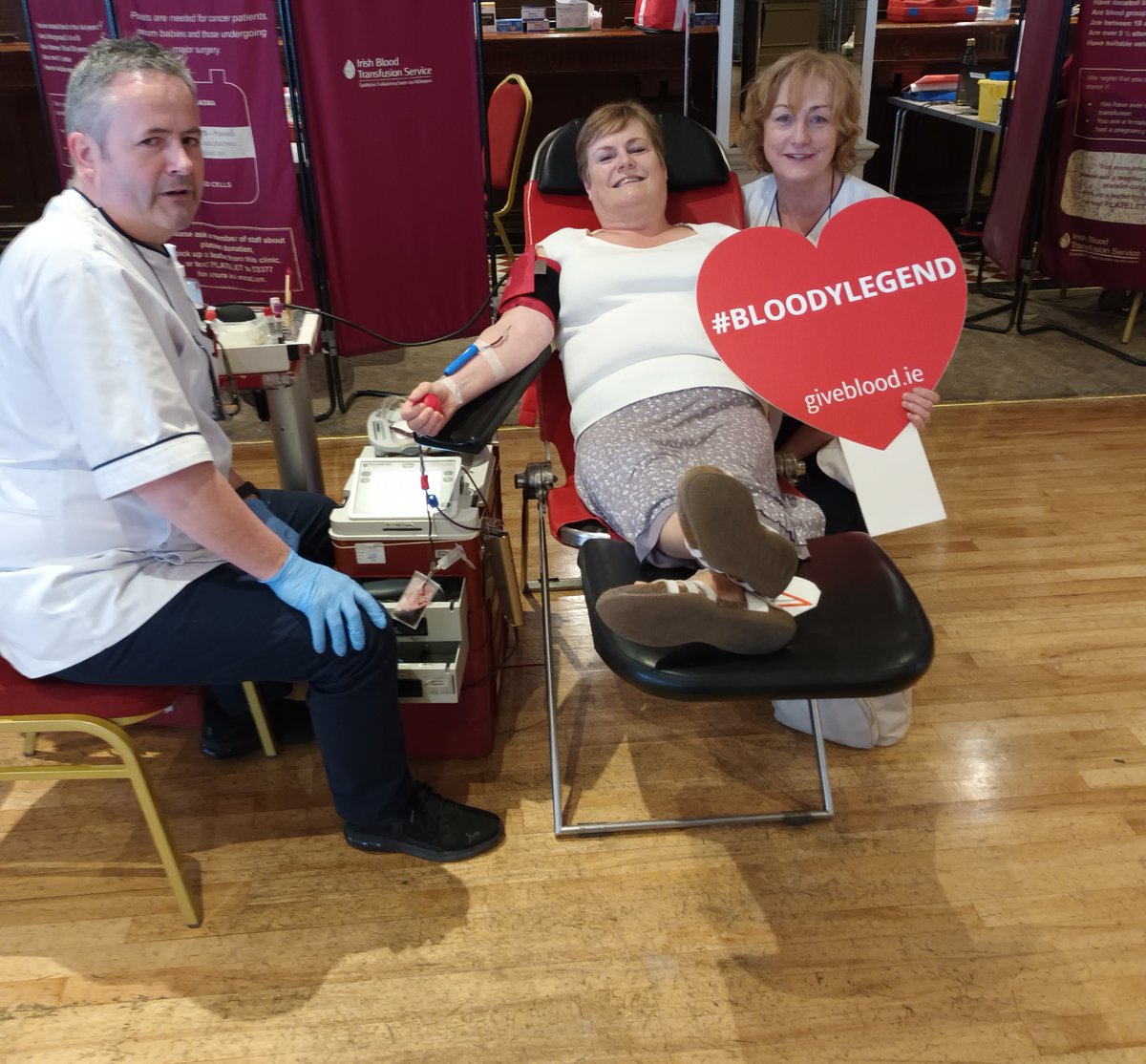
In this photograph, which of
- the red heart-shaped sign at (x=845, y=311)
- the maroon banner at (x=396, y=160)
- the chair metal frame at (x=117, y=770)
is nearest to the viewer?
the chair metal frame at (x=117, y=770)

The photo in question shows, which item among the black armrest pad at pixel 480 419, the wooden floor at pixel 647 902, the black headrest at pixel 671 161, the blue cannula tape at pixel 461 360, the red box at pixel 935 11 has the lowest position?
the wooden floor at pixel 647 902

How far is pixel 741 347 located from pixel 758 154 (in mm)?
652

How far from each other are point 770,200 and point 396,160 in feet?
5.44

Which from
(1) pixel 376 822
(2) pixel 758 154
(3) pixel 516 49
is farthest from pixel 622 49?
(1) pixel 376 822

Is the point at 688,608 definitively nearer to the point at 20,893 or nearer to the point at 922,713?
the point at 922,713

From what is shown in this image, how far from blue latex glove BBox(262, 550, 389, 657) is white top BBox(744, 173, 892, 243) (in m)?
1.20

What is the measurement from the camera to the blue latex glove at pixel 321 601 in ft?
5.02

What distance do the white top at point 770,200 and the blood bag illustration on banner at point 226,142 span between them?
1795 millimetres

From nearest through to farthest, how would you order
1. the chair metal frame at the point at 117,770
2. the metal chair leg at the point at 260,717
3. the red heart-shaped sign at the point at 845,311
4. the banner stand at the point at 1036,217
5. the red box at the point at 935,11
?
the chair metal frame at the point at 117,770 < the red heart-shaped sign at the point at 845,311 < the metal chair leg at the point at 260,717 < the banner stand at the point at 1036,217 < the red box at the point at 935,11

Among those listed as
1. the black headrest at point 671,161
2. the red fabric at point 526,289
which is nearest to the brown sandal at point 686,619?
the red fabric at point 526,289

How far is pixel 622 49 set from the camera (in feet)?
17.5

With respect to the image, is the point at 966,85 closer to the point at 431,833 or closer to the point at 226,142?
the point at 226,142

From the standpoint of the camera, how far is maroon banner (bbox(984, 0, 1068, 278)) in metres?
3.64

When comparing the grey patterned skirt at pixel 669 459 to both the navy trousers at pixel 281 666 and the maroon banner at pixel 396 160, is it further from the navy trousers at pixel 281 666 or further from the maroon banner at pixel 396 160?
the maroon banner at pixel 396 160
